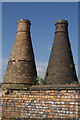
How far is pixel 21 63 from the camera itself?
10703mm

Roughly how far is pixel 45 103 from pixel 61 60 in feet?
16.1

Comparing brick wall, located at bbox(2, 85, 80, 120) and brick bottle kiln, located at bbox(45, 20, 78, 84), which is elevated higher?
brick bottle kiln, located at bbox(45, 20, 78, 84)

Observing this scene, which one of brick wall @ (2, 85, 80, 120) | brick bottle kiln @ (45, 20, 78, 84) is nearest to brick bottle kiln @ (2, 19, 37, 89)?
brick bottle kiln @ (45, 20, 78, 84)

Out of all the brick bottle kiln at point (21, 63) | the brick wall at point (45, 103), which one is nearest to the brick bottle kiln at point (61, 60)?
the brick bottle kiln at point (21, 63)

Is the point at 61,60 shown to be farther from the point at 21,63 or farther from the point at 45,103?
the point at 45,103

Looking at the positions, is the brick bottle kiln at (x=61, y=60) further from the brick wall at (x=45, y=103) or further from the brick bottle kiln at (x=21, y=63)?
the brick wall at (x=45, y=103)

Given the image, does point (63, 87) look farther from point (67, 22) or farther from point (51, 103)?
point (67, 22)

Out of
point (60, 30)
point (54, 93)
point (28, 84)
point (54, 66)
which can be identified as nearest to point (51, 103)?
point (54, 93)

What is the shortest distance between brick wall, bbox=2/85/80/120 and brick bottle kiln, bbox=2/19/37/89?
9.52 ft

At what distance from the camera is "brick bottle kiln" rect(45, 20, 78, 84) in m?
10.7

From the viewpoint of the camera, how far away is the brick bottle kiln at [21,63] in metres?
10.3

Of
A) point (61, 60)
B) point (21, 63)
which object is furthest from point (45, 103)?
point (61, 60)

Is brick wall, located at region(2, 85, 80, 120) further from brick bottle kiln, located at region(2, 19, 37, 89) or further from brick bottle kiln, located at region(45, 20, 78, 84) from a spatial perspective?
brick bottle kiln, located at region(45, 20, 78, 84)

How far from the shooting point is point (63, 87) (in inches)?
265
